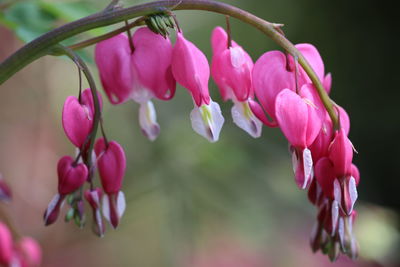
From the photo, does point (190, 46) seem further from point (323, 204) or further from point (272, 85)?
point (323, 204)

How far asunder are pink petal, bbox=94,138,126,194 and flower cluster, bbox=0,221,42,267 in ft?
1.29

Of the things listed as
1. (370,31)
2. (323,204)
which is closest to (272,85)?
(323,204)

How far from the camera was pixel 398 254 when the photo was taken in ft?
8.98

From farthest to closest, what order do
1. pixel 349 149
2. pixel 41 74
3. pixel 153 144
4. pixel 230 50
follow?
pixel 41 74 < pixel 153 144 < pixel 230 50 < pixel 349 149

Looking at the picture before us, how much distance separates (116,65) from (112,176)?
187mm

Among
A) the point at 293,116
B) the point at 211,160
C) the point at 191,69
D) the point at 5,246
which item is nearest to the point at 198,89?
the point at 191,69

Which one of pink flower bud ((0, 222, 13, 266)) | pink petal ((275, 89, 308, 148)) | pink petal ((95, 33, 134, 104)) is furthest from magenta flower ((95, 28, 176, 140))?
pink flower bud ((0, 222, 13, 266))

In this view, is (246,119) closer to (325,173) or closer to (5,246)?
(325,173)

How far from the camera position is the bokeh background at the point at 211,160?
2650 mm

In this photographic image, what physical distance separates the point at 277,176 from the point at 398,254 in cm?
61

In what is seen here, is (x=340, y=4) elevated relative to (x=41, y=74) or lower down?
lower down

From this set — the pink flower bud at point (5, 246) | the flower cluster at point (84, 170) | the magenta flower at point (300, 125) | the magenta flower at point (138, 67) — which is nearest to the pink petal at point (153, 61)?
the magenta flower at point (138, 67)

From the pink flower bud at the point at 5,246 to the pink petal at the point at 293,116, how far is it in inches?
27.3

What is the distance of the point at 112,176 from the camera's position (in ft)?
3.58
